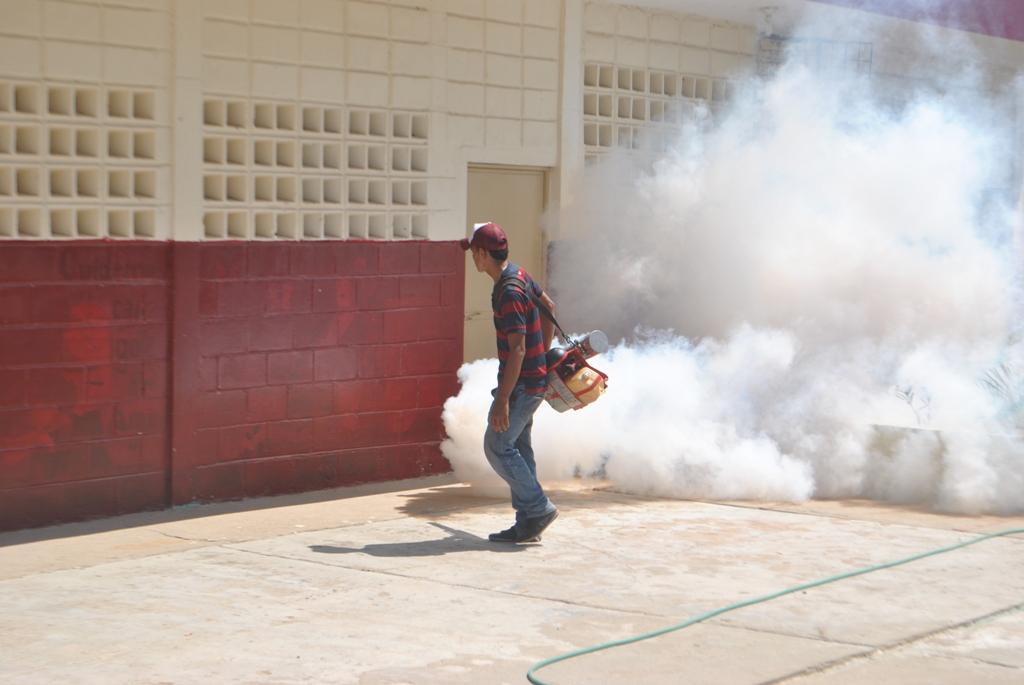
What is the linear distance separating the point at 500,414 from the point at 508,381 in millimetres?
194

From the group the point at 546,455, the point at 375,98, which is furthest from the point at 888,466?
the point at 375,98

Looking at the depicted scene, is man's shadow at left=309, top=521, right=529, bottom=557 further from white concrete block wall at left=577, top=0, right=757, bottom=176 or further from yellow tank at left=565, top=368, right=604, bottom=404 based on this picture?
white concrete block wall at left=577, top=0, right=757, bottom=176

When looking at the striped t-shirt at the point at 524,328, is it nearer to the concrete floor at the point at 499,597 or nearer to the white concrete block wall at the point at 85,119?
the concrete floor at the point at 499,597

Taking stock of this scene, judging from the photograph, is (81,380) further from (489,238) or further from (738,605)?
(738,605)

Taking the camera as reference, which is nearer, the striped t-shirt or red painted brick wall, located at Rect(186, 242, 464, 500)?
the striped t-shirt

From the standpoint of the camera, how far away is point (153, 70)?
26.9 feet

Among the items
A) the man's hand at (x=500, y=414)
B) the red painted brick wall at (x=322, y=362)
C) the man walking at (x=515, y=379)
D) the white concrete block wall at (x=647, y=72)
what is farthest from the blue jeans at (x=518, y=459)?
the white concrete block wall at (x=647, y=72)

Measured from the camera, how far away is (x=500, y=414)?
6984 mm

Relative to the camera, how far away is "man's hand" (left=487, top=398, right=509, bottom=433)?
6977mm

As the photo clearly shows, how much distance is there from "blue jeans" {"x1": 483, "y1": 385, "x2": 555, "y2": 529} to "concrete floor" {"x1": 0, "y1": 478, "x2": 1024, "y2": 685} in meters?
0.24

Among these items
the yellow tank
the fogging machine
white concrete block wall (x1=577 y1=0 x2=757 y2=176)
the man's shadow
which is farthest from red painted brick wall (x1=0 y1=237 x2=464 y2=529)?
the yellow tank

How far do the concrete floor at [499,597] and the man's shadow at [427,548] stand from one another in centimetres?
3

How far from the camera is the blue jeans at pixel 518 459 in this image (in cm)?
716

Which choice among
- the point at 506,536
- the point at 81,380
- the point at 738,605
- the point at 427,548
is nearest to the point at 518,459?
the point at 506,536
